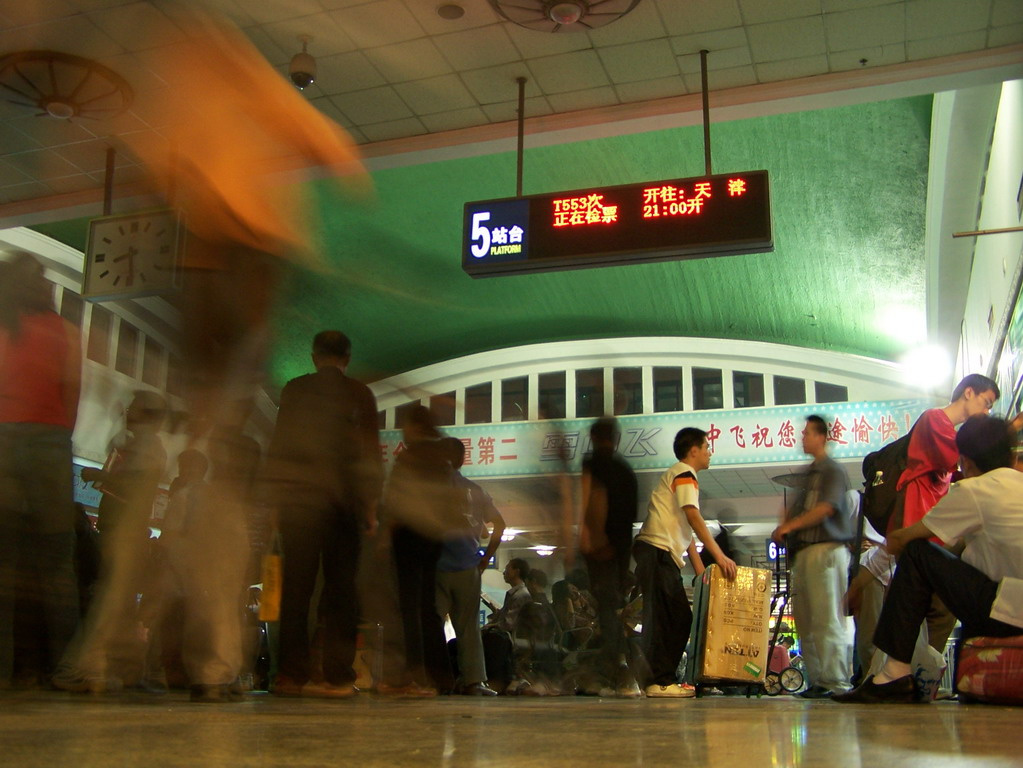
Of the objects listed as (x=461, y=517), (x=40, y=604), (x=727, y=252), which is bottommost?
(x=40, y=604)

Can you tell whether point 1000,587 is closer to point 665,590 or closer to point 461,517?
point 665,590

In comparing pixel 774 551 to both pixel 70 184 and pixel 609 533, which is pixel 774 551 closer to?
pixel 609 533

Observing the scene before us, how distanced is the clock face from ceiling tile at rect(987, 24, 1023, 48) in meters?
5.00

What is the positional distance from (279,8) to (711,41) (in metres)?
2.39

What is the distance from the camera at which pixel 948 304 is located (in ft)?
36.3

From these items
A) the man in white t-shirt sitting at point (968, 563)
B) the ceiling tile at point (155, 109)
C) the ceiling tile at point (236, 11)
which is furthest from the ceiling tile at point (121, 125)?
the man in white t-shirt sitting at point (968, 563)

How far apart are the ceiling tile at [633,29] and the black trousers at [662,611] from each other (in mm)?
2824

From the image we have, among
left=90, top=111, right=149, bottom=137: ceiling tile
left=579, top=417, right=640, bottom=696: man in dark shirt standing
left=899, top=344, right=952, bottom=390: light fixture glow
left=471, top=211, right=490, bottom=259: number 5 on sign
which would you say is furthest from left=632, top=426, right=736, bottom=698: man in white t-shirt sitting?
left=899, top=344, right=952, bottom=390: light fixture glow

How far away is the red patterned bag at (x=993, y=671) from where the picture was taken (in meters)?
2.80

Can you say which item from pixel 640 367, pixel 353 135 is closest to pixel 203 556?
pixel 353 135

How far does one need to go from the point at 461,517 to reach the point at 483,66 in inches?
113

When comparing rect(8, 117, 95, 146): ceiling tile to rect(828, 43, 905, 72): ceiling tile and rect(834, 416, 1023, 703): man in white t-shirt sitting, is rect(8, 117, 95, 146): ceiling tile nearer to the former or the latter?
rect(828, 43, 905, 72): ceiling tile

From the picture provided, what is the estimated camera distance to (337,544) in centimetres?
314

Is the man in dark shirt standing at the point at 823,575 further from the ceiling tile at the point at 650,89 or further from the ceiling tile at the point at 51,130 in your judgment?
the ceiling tile at the point at 51,130
